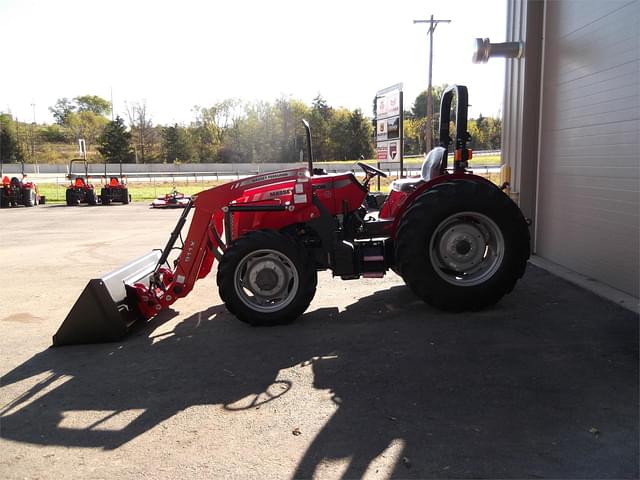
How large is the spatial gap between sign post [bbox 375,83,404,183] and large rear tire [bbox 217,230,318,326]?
893cm

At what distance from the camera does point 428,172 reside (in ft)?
19.8

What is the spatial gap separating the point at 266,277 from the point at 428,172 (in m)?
2.23

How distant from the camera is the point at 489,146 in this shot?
7512 cm

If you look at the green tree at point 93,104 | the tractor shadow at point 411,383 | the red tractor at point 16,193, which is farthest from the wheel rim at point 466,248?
the green tree at point 93,104

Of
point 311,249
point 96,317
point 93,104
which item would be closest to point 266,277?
point 311,249

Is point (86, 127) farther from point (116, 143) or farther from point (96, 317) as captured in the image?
point (96, 317)

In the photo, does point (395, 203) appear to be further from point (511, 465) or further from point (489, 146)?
point (489, 146)

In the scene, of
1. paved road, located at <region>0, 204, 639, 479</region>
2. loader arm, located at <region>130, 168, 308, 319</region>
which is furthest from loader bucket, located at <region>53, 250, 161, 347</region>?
loader arm, located at <region>130, 168, 308, 319</region>

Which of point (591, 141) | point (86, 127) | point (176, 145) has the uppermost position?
point (86, 127)

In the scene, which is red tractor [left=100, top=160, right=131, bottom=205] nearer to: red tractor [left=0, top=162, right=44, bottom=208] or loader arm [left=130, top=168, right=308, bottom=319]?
red tractor [left=0, top=162, right=44, bottom=208]

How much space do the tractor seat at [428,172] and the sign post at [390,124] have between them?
7.59 m

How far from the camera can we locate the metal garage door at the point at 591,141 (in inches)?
230

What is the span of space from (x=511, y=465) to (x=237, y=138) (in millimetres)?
69985

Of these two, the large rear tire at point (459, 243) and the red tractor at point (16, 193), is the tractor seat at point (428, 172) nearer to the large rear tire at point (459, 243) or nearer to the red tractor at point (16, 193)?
the large rear tire at point (459, 243)
